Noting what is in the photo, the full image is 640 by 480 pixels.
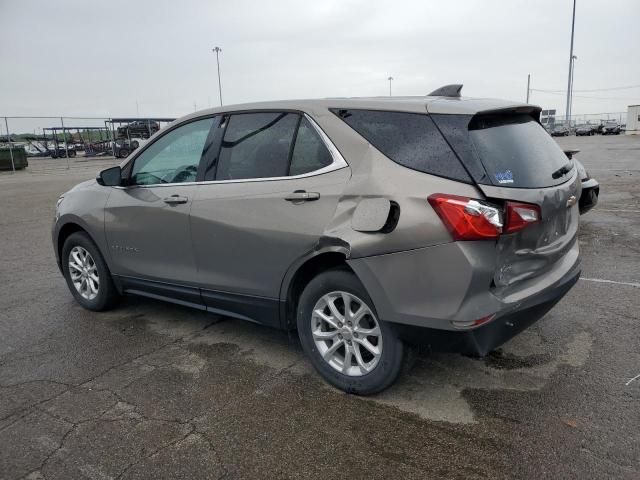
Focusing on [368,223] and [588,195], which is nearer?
[368,223]

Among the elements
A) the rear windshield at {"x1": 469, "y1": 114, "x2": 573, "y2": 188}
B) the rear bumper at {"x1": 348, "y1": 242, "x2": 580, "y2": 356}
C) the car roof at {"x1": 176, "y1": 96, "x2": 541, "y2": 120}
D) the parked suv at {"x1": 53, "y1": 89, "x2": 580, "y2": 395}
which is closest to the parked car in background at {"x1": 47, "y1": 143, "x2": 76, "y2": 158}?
the parked suv at {"x1": 53, "y1": 89, "x2": 580, "y2": 395}

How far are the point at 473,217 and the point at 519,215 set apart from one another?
0.29 metres

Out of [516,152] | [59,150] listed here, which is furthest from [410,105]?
[59,150]

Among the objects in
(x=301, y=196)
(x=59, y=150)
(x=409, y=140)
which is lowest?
(x=59, y=150)

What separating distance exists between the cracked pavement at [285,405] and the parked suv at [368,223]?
36cm

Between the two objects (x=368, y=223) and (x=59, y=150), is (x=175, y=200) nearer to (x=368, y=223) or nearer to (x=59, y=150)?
(x=368, y=223)

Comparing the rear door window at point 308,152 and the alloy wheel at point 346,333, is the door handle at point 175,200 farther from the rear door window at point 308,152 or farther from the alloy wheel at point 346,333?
the alloy wheel at point 346,333

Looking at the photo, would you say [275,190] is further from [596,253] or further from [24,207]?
[24,207]

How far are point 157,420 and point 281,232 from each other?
1299 mm

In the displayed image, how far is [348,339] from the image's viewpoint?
128 inches

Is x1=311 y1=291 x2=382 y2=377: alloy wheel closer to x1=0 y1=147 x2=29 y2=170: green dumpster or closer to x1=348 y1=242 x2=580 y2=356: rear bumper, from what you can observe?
x1=348 y1=242 x2=580 y2=356: rear bumper

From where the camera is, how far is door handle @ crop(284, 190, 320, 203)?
3.25 meters

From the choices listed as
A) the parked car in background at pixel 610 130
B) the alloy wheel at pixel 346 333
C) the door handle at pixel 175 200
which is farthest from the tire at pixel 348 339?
the parked car in background at pixel 610 130

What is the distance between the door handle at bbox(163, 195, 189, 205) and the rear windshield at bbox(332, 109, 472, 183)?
53.5 inches
